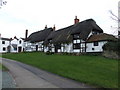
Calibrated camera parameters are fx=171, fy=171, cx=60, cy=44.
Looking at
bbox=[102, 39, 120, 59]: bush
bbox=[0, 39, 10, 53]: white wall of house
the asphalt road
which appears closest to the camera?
the asphalt road

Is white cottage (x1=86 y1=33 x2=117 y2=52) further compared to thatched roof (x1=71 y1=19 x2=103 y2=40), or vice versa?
thatched roof (x1=71 y1=19 x2=103 y2=40)

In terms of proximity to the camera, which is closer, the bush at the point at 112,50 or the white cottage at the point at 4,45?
the bush at the point at 112,50

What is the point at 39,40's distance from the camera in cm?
5931

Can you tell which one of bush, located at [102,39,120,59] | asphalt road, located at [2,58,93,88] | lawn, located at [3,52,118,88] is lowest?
asphalt road, located at [2,58,93,88]

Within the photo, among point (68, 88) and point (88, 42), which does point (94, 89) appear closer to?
point (68, 88)

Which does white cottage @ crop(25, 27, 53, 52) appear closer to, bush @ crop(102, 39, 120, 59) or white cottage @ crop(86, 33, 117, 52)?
Answer: white cottage @ crop(86, 33, 117, 52)

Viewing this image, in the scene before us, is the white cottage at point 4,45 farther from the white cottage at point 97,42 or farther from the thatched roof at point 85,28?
the white cottage at point 97,42

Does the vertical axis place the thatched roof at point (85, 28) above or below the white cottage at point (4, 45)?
above

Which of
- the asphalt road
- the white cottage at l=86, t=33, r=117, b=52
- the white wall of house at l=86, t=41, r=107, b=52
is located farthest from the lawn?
the white wall of house at l=86, t=41, r=107, b=52

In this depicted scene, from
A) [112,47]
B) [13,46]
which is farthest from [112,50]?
[13,46]

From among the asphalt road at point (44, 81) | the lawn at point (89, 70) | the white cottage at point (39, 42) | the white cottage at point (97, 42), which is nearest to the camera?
the asphalt road at point (44, 81)

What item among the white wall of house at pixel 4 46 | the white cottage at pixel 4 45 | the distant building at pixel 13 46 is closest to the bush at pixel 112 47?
the distant building at pixel 13 46

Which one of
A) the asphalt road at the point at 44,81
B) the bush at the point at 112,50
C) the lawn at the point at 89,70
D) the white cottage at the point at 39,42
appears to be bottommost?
the asphalt road at the point at 44,81

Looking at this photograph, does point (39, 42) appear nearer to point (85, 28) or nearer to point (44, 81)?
point (85, 28)
